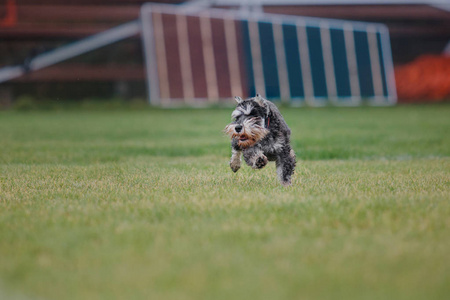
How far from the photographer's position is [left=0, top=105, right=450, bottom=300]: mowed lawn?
98.2 inches

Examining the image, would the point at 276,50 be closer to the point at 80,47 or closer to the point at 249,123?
the point at 80,47

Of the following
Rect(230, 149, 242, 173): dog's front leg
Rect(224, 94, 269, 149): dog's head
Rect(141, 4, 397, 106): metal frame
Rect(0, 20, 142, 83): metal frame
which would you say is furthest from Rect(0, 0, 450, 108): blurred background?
Rect(224, 94, 269, 149): dog's head

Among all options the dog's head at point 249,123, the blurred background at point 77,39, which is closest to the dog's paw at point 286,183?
the dog's head at point 249,123

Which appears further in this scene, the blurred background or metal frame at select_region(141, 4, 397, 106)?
the blurred background

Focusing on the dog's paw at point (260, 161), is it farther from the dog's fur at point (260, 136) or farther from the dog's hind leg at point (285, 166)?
the dog's hind leg at point (285, 166)

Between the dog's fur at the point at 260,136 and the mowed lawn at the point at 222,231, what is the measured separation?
0.74 ft

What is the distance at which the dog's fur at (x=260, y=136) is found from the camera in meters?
4.86

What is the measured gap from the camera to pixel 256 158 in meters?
4.98

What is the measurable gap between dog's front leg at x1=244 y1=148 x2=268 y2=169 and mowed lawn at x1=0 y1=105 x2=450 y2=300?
0.66 feet

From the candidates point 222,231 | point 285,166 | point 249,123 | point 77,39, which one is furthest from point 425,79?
point 222,231

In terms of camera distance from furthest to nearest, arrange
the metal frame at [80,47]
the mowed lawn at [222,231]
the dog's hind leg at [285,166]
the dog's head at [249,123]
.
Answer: the metal frame at [80,47] < the dog's hind leg at [285,166] < the dog's head at [249,123] < the mowed lawn at [222,231]

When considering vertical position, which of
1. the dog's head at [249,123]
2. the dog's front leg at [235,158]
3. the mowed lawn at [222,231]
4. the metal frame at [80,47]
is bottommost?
the mowed lawn at [222,231]

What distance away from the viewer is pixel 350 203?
411cm

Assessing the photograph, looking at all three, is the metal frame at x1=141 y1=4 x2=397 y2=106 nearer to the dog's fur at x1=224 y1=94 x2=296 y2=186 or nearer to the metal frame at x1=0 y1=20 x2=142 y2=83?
the metal frame at x1=0 y1=20 x2=142 y2=83
